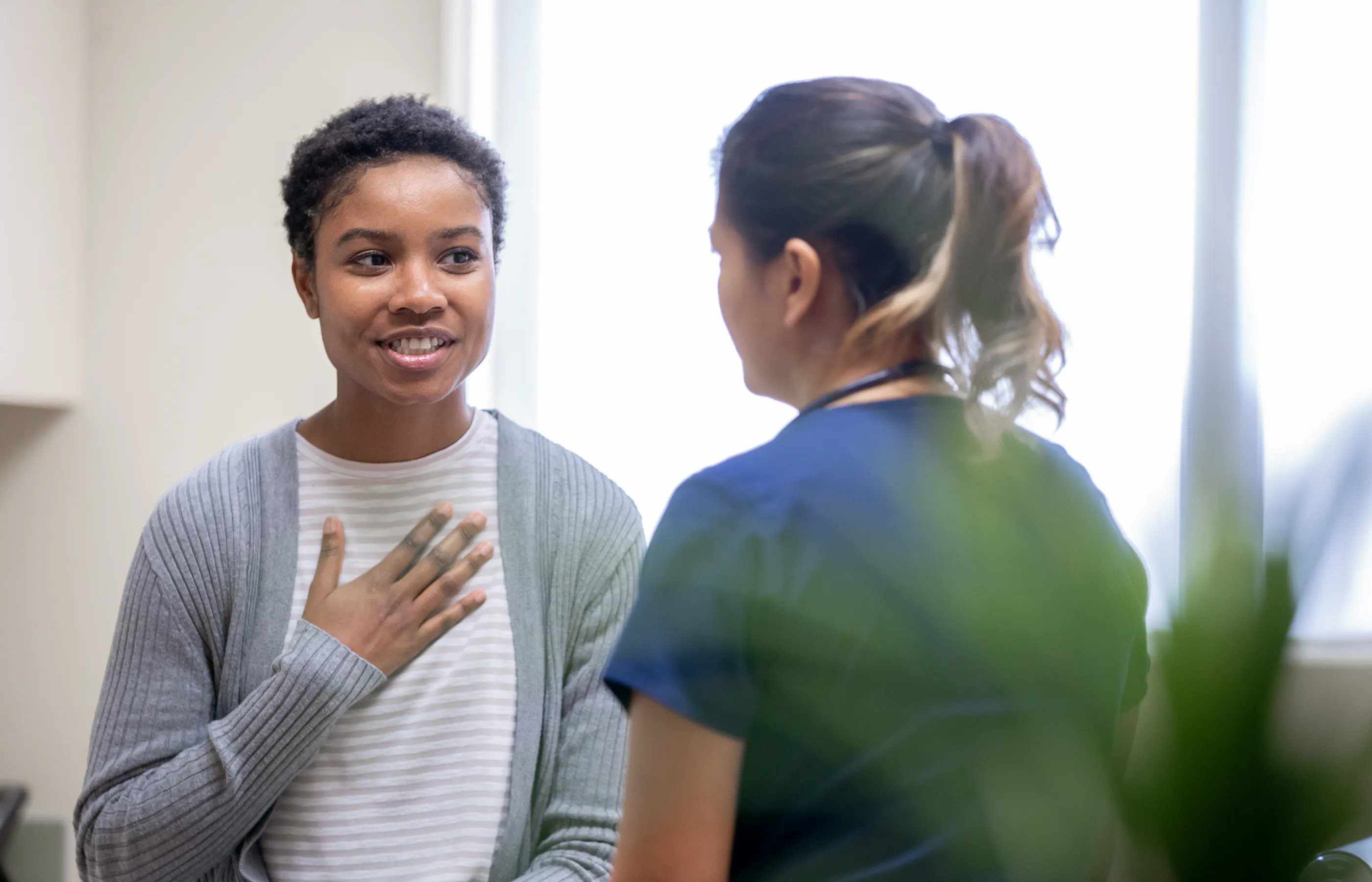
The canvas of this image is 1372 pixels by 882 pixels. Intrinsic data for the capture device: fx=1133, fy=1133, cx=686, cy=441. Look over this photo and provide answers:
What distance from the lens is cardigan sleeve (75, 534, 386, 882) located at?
0.93 metres

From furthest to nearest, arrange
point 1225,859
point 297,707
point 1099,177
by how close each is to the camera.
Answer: point 1099,177 < point 297,707 < point 1225,859

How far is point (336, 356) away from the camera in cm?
102

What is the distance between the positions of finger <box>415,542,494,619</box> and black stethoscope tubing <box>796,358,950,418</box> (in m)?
0.51

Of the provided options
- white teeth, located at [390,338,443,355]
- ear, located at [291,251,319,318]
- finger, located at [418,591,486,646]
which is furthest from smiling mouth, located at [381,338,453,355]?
finger, located at [418,591,486,646]

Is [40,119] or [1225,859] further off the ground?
[40,119]

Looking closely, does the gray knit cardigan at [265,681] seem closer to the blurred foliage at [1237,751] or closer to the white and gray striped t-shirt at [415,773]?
the white and gray striped t-shirt at [415,773]

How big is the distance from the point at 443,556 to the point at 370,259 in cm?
27

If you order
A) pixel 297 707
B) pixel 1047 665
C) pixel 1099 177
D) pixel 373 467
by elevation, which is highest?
pixel 1099 177

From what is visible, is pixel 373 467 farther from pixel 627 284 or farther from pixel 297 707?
pixel 627 284

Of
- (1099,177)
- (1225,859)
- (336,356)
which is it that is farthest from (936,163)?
(1099,177)

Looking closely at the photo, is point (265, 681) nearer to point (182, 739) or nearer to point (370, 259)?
point (182, 739)

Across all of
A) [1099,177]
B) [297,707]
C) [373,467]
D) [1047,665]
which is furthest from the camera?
[1099,177]

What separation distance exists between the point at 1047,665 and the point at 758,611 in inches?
5.3

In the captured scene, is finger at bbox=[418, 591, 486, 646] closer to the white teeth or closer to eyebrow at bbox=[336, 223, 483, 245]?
the white teeth
